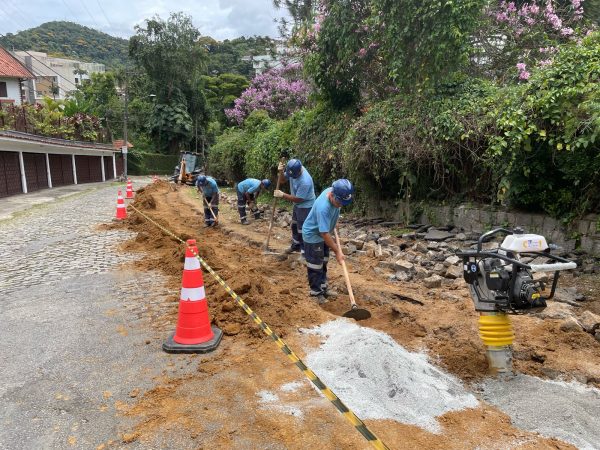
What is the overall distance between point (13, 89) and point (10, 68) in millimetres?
1602

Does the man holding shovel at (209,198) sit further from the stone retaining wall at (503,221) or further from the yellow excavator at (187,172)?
the yellow excavator at (187,172)

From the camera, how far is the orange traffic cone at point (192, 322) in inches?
150

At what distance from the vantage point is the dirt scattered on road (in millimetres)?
2635

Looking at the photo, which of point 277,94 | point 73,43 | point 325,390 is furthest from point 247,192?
point 73,43

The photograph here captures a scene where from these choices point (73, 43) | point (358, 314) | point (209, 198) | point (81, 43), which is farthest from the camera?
point (73, 43)

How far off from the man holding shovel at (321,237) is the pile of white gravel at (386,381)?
1.53 metres

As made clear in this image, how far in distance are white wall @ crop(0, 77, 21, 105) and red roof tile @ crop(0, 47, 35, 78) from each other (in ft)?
2.02

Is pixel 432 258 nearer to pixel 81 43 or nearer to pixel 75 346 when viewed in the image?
pixel 75 346

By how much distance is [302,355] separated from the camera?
12.2ft

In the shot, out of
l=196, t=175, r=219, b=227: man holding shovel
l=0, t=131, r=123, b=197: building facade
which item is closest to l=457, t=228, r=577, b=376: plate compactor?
l=196, t=175, r=219, b=227: man holding shovel

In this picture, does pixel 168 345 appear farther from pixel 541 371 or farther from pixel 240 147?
pixel 240 147

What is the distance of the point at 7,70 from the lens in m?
34.3

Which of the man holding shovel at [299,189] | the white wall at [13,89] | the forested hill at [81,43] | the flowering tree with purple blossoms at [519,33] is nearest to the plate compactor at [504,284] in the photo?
the man holding shovel at [299,189]

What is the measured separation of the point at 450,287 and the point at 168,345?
370 centimetres
